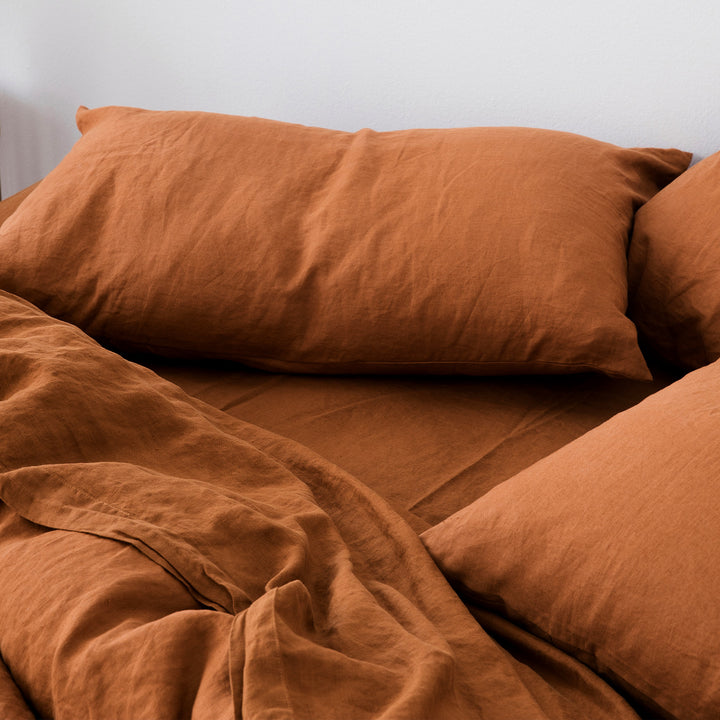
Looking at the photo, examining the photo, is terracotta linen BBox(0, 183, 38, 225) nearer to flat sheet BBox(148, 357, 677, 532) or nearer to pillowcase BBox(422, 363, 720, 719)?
flat sheet BBox(148, 357, 677, 532)

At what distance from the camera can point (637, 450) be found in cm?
66

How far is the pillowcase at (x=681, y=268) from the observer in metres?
1.02

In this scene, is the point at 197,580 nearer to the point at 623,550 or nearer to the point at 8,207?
the point at 623,550

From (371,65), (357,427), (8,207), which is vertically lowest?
(357,427)

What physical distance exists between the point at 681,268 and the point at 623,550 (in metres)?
0.55

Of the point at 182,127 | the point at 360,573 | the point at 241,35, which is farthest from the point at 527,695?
the point at 241,35

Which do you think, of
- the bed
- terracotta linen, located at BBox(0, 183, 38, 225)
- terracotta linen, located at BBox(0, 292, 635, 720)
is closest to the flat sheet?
the bed

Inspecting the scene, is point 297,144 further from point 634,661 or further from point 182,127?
point 634,661

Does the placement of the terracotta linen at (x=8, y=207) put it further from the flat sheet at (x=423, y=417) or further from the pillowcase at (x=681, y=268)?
the pillowcase at (x=681, y=268)

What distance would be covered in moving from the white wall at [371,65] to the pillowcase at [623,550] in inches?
30.2

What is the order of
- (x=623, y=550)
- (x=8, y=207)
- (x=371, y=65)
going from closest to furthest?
(x=623, y=550) < (x=8, y=207) < (x=371, y=65)

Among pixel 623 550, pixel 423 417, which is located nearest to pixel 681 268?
pixel 423 417

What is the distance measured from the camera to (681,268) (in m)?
1.05

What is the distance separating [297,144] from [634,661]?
31.0 inches
